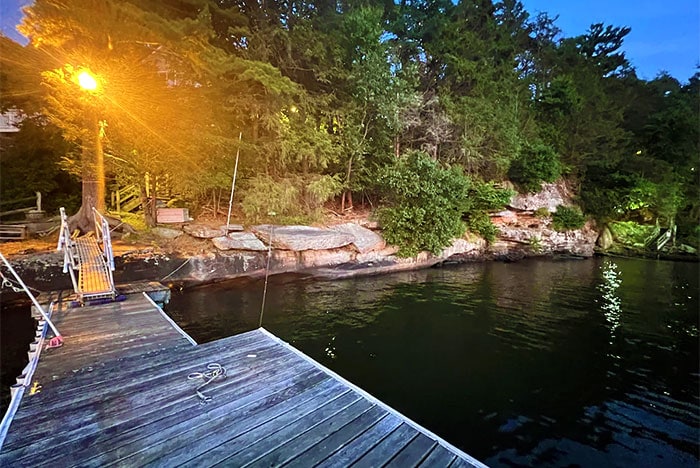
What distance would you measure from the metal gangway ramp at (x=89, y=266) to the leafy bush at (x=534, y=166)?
17.2 metres

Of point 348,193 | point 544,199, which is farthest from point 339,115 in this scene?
point 544,199

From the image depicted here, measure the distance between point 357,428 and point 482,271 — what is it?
11.1 m

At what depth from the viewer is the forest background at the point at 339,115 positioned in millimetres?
8906

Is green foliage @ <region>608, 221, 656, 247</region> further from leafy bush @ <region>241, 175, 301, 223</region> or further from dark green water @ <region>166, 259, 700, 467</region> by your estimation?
leafy bush @ <region>241, 175, 301, 223</region>

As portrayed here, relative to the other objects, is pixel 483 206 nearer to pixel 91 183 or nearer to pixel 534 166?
pixel 534 166

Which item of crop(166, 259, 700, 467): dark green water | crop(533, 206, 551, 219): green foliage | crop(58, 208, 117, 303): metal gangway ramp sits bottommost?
crop(166, 259, 700, 467): dark green water

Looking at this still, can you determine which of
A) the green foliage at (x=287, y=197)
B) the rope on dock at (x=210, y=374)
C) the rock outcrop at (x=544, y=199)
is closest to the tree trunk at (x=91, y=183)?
the green foliage at (x=287, y=197)

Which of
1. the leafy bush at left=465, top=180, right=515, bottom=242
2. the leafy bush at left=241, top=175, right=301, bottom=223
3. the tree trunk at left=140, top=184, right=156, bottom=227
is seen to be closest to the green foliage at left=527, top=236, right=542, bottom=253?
the leafy bush at left=465, top=180, right=515, bottom=242

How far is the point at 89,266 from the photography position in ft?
21.6

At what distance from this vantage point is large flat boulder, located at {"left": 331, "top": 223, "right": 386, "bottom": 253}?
11.6m

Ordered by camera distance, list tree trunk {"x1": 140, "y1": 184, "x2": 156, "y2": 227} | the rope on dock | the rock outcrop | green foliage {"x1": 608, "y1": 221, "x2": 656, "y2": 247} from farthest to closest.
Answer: green foliage {"x1": 608, "y1": 221, "x2": 656, "y2": 247}, the rock outcrop, tree trunk {"x1": 140, "y1": 184, "x2": 156, "y2": 227}, the rope on dock

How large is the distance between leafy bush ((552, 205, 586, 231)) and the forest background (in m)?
1.98

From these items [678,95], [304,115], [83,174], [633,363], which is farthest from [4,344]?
[678,95]

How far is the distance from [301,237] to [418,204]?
16.3 feet
